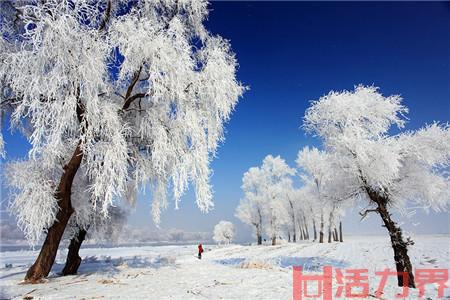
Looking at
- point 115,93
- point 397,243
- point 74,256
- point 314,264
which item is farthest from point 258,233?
point 115,93

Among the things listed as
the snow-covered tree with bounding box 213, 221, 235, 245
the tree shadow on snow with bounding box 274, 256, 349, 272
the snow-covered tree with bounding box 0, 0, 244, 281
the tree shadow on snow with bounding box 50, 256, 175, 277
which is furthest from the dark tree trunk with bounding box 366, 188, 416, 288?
the snow-covered tree with bounding box 213, 221, 235, 245

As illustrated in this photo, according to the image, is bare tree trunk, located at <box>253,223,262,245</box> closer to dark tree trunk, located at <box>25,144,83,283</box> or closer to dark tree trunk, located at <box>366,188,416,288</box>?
dark tree trunk, located at <box>366,188,416,288</box>

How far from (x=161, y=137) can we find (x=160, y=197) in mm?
2187

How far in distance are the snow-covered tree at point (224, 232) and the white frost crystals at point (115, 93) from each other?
6578cm

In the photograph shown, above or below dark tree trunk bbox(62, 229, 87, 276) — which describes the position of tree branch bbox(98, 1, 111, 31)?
above

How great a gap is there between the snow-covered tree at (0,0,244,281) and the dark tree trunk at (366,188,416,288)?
7529 mm

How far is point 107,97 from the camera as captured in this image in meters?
10.5

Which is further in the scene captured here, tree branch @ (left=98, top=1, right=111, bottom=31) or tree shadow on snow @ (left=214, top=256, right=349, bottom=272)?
tree shadow on snow @ (left=214, top=256, right=349, bottom=272)

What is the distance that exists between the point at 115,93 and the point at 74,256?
257 inches

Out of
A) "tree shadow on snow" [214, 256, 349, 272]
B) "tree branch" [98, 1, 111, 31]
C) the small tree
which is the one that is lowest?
"tree shadow on snow" [214, 256, 349, 272]

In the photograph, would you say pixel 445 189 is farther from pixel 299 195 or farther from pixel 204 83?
pixel 299 195

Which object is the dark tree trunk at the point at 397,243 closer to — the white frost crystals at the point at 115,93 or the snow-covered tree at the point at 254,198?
the white frost crystals at the point at 115,93

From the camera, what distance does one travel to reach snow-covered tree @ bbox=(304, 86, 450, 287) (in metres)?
11.9

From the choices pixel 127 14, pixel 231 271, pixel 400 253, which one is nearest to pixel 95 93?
pixel 127 14
